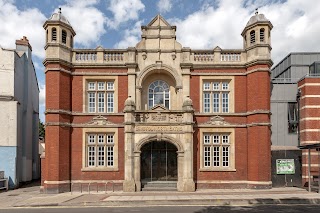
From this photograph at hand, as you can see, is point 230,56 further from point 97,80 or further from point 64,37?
point 64,37

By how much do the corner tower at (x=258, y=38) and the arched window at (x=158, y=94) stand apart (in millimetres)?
6418

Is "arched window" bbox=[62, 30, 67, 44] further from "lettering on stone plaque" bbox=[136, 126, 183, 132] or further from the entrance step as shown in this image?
the entrance step

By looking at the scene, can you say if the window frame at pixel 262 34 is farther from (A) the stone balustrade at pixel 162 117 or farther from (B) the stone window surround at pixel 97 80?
(B) the stone window surround at pixel 97 80

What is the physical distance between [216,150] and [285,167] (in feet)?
17.5

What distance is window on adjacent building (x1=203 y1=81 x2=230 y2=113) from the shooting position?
22.6m

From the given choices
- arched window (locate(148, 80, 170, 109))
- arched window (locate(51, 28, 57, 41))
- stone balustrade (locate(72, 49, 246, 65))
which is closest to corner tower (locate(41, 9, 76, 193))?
arched window (locate(51, 28, 57, 41))

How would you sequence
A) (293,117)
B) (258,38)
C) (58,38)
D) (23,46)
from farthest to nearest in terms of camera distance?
(23,46)
(293,117)
(258,38)
(58,38)

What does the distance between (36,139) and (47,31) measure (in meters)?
14.2

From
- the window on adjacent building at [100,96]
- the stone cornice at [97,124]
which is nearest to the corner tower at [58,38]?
the window on adjacent building at [100,96]

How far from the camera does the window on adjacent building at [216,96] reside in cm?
2259

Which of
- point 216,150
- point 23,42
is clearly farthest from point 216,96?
point 23,42

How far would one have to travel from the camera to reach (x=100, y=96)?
74.3ft

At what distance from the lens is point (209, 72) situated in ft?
74.1

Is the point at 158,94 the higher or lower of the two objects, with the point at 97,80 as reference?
lower
